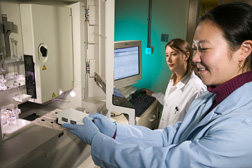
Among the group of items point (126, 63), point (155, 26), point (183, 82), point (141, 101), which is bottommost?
Answer: point (141, 101)

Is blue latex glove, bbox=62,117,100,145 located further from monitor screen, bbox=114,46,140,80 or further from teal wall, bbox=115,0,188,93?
teal wall, bbox=115,0,188,93

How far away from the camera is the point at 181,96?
1812 mm

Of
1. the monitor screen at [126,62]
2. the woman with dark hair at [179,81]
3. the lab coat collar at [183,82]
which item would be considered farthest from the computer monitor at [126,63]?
the lab coat collar at [183,82]

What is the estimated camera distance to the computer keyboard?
1895mm

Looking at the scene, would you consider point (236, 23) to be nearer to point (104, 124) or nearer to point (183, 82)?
point (104, 124)

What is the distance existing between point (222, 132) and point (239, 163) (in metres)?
0.12

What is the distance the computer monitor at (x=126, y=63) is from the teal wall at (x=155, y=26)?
1.22ft

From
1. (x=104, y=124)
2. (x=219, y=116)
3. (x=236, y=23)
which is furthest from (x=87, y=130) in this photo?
(x=236, y=23)

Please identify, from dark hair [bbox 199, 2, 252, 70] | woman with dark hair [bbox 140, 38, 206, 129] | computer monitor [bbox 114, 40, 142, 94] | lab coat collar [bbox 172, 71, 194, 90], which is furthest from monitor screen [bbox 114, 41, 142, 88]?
dark hair [bbox 199, 2, 252, 70]

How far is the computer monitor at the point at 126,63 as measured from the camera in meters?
1.95

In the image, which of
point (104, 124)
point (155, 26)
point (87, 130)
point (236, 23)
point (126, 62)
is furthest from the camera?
point (155, 26)

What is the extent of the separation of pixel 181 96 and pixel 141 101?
0.42 m

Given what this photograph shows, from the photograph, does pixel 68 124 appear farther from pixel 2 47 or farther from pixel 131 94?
pixel 131 94

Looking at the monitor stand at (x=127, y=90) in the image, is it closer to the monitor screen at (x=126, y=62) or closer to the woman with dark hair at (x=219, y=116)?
the monitor screen at (x=126, y=62)
